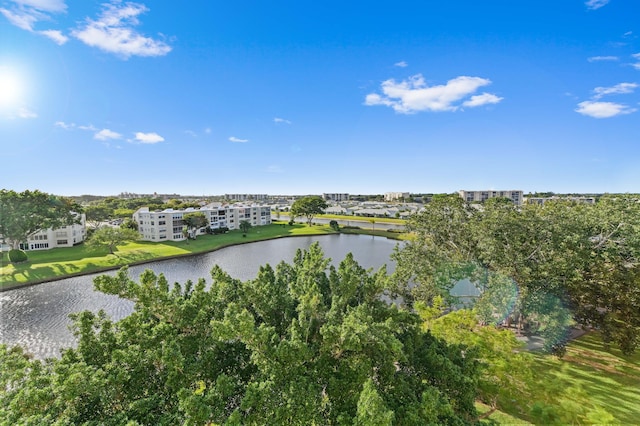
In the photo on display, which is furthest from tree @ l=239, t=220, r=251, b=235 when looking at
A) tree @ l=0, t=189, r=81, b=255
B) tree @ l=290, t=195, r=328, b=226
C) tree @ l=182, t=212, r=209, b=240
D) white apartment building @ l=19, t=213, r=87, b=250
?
tree @ l=0, t=189, r=81, b=255

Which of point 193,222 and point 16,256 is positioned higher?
point 193,222

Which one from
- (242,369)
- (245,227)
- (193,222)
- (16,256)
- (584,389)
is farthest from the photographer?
(245,227)

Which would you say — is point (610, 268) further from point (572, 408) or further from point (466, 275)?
point (572, 408)

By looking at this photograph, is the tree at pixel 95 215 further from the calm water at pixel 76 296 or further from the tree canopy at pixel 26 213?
the calm water at pixel 76 296

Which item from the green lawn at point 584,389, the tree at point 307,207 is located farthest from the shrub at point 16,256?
the tree at point 307,207

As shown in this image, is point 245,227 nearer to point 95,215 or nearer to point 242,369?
point 95,215

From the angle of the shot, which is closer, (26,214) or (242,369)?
(242,369)

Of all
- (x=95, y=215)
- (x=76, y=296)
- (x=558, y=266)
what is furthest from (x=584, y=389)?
(x=95, y=215)

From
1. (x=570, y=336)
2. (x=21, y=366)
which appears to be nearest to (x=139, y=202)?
(x=21, y=366)
